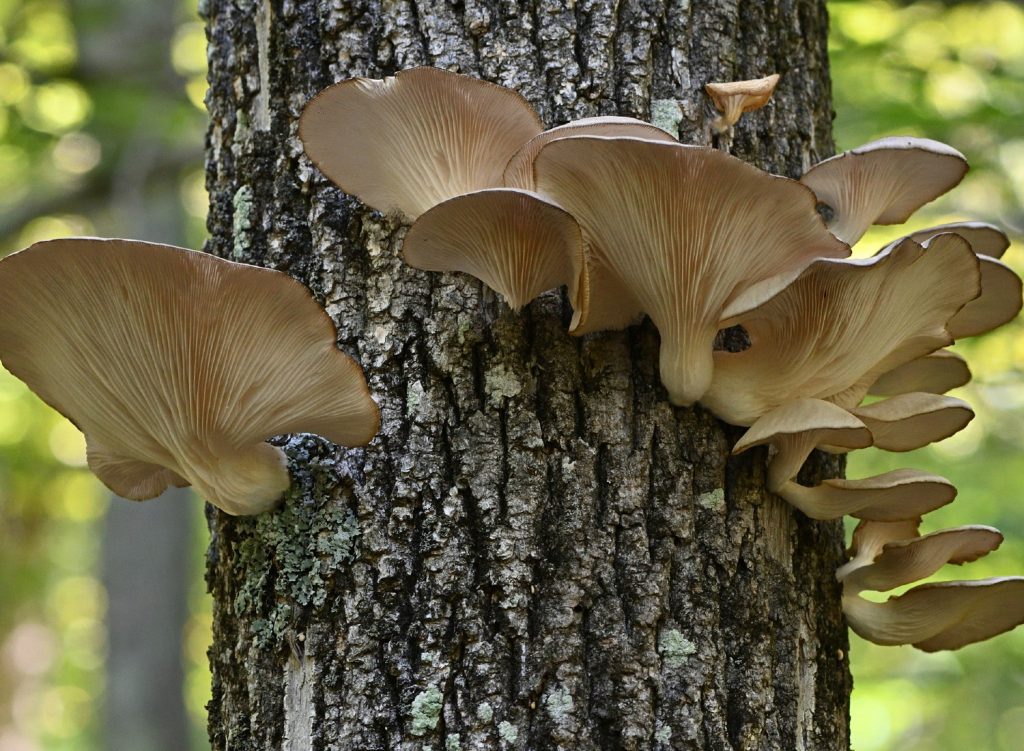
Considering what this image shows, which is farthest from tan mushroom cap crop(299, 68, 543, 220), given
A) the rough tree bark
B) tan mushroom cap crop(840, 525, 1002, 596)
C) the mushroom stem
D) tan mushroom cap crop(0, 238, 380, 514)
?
tan mushroom cap crop(840, 525, 1002, 596)

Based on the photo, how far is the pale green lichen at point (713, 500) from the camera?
2.27 m

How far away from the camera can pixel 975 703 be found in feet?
28.4

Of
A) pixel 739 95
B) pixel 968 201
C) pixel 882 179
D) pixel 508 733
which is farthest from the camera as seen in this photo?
pixel 968 201

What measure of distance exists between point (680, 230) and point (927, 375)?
1192 millimetres

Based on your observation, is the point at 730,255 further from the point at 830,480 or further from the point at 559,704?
the point at 559,704

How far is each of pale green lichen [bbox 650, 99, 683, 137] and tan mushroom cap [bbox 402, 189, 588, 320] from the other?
23.2 inches

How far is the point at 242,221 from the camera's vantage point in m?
2.63

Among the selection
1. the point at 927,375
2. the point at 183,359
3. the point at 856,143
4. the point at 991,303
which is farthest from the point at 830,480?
the point at 856,143

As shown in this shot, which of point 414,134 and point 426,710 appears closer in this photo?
point 426,710

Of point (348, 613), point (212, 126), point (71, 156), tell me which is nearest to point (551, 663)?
point (348, 613)

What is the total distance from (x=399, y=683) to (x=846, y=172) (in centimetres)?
166

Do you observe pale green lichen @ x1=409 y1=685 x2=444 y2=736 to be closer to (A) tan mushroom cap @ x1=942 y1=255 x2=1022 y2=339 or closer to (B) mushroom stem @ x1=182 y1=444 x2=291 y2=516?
(B) mushroom stem @ x1=182 y1=444 x2=291 y2=516

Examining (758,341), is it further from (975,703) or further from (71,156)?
(71,156)

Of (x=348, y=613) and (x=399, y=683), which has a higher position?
(x=348, y=613)
